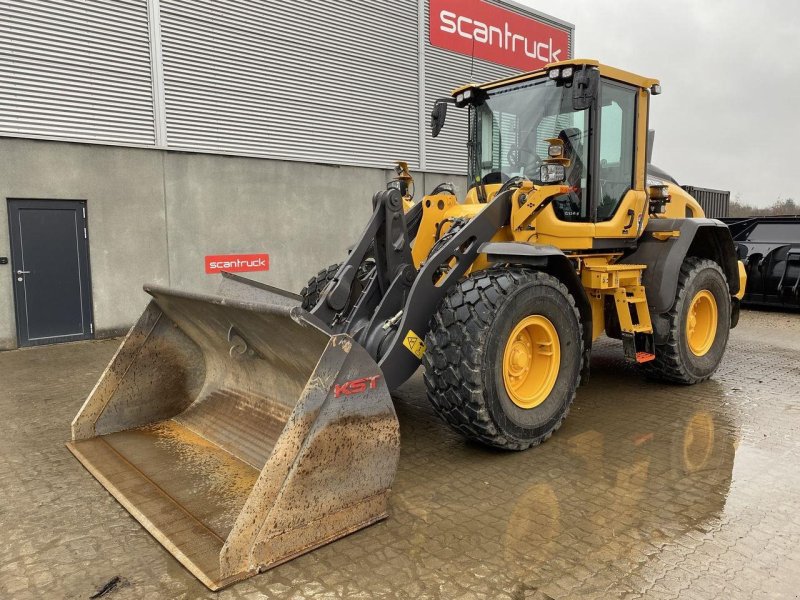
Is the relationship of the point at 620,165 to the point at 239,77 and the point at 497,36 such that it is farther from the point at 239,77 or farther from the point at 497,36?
the point at 497,36

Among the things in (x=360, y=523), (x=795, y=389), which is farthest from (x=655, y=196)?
(x=360, y=523)

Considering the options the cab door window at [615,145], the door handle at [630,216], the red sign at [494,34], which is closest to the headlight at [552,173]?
the cab door window at [615,145]

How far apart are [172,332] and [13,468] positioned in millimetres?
1229

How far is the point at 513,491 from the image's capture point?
3.32m

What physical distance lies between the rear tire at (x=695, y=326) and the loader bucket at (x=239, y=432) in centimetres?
326

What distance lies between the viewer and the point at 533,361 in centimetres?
410

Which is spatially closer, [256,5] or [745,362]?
[745,362]

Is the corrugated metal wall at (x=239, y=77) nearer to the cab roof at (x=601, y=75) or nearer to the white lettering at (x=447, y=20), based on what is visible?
the white lettering at (x=447, y=20)

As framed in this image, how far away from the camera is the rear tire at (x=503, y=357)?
3527 mm

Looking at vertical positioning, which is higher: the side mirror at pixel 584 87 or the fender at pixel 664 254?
the side mirror at pixel 584 87

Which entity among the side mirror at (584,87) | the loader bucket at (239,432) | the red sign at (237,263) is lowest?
the loader bucket at (239,432)

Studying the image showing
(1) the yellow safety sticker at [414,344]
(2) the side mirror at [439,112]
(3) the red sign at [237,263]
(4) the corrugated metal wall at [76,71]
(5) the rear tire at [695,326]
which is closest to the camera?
(1) the yellow safety sticker at [414,344]

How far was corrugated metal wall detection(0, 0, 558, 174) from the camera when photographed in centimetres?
780

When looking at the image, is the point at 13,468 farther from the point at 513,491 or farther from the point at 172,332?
the point at 513,491
